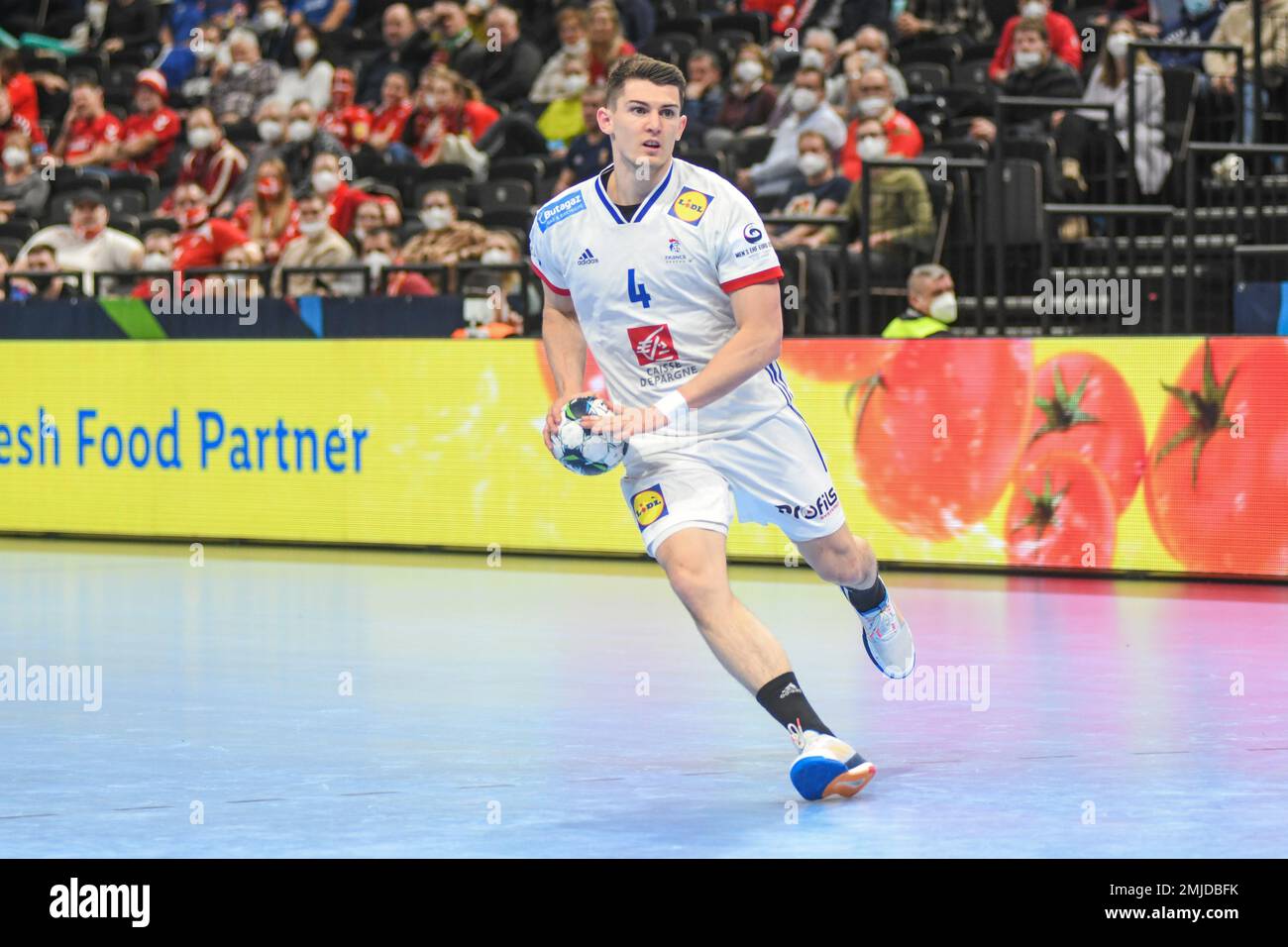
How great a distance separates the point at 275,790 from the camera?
22.3 ft

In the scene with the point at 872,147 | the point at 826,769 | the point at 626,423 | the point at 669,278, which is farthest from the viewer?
the point at 872,147

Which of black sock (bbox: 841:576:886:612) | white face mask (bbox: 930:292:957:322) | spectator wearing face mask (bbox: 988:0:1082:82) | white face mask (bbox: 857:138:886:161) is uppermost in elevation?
spectator wearing face mask (bbox: 988:0:1082:82)

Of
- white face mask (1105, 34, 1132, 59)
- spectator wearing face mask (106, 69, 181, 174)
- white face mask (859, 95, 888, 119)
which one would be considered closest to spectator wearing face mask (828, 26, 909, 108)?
white face mask (859, 95, 888, 119)

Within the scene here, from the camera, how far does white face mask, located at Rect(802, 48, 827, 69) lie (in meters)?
17.2

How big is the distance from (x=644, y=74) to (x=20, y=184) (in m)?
15.9

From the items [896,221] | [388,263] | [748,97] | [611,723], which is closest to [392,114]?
[748,97]

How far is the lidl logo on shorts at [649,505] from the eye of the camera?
22.6ft

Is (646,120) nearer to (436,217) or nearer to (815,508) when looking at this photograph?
(815,508)

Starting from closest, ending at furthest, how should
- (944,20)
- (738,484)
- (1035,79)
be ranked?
(738,484) < (1035,79) < (944,20)

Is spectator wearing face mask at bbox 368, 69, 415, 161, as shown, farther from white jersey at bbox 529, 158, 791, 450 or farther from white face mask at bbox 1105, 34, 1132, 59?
white jersey at bbox 529, 158, 791, 450

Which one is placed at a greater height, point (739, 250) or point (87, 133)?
point (87, 133)

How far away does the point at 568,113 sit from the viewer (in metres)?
19.3

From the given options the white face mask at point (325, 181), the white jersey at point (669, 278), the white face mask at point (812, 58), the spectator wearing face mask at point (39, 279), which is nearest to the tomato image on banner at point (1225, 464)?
the white face mask at point (812, 58)

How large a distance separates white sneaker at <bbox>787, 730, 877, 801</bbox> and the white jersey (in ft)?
3.49
